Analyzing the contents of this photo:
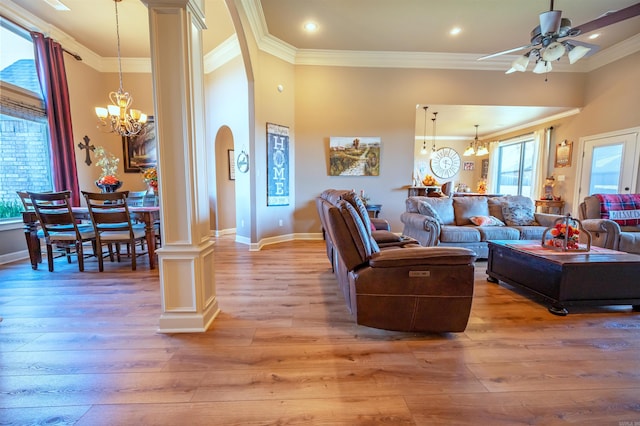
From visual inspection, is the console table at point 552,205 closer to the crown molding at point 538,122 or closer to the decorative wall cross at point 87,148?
the crown molding at point 538,122

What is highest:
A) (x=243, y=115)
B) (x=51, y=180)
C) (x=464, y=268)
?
(x=243, y=115)

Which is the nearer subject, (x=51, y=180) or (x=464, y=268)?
(x=464, y=268)

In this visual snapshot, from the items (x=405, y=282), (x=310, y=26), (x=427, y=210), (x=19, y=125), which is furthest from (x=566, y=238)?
(x=19, y=125)

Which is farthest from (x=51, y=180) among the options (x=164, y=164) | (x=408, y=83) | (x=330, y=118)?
(x=408, y=83)

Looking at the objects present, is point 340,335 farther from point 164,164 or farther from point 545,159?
point 545,159

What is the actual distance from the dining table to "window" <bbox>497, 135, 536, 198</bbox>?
27.2 ft

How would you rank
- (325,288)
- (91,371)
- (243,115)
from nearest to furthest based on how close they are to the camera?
(91,371), (325,288), (243,115)

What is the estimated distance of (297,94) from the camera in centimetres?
508

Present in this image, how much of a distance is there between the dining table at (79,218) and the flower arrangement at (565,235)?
4503 millimetres

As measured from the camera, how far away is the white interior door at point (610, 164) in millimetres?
4527

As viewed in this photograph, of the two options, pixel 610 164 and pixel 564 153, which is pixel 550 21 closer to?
pixel 610 164

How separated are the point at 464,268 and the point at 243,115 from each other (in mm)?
4312

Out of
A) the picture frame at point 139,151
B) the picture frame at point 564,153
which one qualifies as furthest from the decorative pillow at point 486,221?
the picture frame at point 139,151

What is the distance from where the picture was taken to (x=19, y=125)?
3.97m
